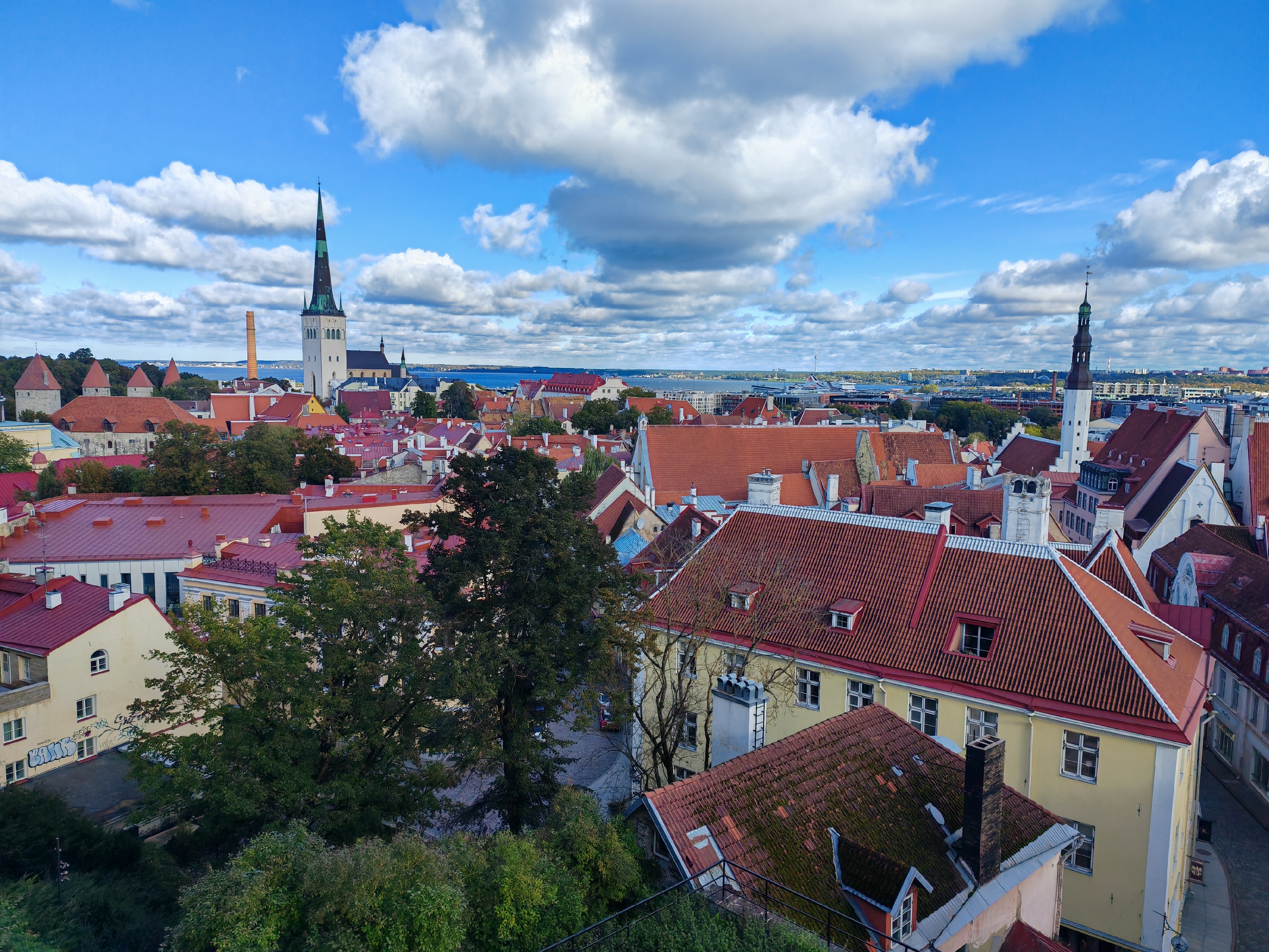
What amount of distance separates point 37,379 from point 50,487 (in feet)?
283

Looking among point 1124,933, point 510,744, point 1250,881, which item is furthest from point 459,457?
point 1250,881

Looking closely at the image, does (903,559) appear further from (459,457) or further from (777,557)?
(459,457)

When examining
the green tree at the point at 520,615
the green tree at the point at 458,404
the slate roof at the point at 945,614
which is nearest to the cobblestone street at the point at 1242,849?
the slate roof at the point at 945,614

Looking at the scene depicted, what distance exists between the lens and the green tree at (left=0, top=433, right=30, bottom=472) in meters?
63.8

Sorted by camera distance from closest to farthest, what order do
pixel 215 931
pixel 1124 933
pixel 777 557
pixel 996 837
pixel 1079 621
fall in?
pixel 215 931, pixel 996 837, pixel 1124 933, pixel 1079 621, pixel 777 557

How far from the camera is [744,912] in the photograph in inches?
382

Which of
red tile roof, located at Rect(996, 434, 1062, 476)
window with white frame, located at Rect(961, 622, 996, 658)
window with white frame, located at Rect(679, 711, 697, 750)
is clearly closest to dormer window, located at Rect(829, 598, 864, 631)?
window with white frame, located at Rect(961, 622, 996, 658)

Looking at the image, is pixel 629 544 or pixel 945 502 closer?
pixel 945 502

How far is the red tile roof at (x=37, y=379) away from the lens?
120500mm

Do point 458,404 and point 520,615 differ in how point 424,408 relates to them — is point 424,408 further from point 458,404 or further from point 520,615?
point 520,615

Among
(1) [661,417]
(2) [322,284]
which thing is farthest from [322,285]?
(1) [661,417]

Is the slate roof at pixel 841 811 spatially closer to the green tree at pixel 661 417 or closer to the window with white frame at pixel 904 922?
the window with white frame at pixel 904 922

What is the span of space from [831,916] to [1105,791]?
901 centimetres

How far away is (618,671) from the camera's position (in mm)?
20359
